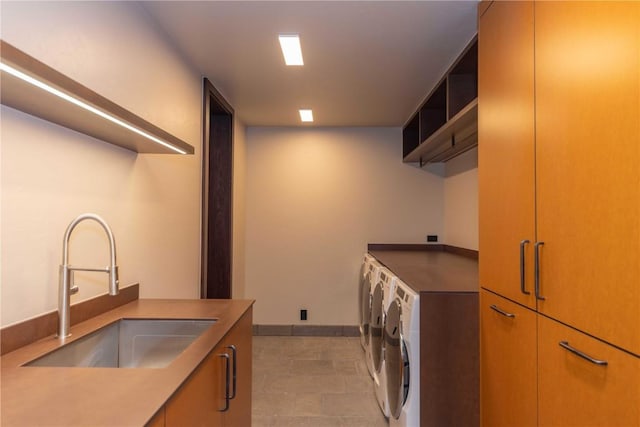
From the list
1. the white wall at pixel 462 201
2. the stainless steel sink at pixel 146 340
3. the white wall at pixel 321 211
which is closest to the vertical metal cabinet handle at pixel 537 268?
the stainless steel sink at pixel 146 340

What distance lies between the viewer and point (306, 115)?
3.69 metres

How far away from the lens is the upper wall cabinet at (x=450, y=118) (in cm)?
226

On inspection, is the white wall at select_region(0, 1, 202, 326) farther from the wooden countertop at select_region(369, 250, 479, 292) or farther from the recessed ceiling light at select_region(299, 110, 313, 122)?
the wooden countertop at select_region(369, 250, 479, 292)

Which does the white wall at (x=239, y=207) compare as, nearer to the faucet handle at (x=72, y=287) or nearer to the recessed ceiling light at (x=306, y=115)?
the recessed ceiling light at (x=306, y=115)

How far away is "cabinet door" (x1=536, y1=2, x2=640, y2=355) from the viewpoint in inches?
34.3

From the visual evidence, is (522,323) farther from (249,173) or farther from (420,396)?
(249,173)

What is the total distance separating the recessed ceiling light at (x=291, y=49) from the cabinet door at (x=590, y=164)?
134cm

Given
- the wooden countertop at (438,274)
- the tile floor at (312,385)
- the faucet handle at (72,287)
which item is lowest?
the tile floor at (312,385)

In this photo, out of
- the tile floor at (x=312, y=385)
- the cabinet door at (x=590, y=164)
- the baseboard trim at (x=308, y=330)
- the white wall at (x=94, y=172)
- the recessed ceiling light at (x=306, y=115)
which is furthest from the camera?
the baseboard trim at (x=308, y=330)

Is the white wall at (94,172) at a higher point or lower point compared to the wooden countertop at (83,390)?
higher

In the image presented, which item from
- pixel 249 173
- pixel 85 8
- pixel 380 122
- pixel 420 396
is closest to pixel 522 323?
pixel 420 396

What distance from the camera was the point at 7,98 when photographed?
1012 millimetres

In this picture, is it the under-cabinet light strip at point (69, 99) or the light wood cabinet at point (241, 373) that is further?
the light wood cabinet at point (241, 373)

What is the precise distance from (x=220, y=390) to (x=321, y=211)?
2.95 meters
